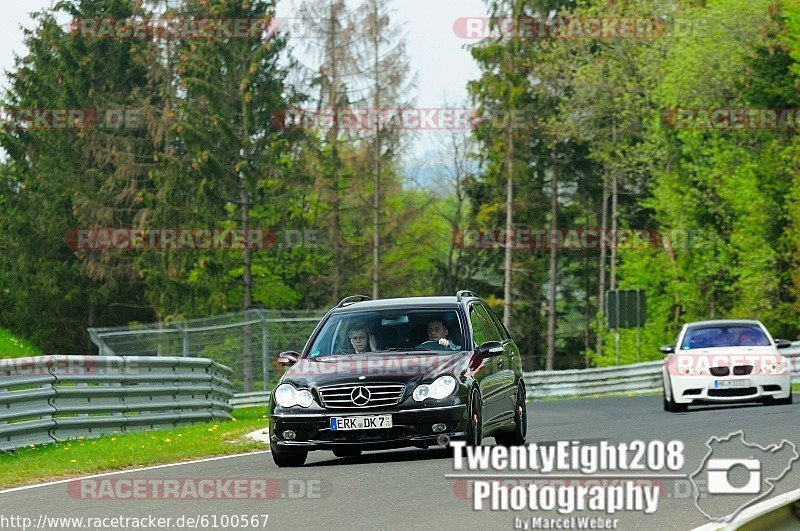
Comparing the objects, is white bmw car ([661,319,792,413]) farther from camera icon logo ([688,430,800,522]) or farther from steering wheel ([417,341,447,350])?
steering wheel ([417,341,447,350])

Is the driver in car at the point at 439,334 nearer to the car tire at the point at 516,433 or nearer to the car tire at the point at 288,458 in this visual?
the car tire at the point at 516,433

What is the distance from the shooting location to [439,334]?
1570 centimetres

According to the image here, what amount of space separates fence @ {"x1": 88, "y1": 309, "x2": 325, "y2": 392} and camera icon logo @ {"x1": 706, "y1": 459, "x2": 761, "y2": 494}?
54.8 feet

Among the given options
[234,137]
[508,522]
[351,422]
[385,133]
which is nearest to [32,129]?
[234,137]

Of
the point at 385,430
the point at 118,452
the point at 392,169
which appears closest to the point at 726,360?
the point at 118,452

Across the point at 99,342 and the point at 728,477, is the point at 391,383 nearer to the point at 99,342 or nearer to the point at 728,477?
the point at 728,477

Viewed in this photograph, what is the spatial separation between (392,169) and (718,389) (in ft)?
110

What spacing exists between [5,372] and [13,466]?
6.45ft

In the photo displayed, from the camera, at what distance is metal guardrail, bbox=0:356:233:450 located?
18312mm

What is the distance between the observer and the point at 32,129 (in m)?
66.0

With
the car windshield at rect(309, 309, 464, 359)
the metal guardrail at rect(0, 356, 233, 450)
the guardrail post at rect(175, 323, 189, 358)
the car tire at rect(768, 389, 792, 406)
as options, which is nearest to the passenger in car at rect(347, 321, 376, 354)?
the car windshield at rect(309, 309, 464, 359)

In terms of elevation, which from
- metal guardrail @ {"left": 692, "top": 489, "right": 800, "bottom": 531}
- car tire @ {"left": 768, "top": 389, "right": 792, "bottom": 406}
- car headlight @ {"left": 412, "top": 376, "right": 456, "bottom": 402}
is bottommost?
car tire @ {"left": 768, "top": 389, "right": 792, "bottom": 406}

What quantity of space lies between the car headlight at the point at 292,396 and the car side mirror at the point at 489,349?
67.6 inches

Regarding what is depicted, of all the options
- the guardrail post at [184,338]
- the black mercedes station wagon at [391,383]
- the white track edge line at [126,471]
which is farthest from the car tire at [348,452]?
the guardrail post at [184,338]
